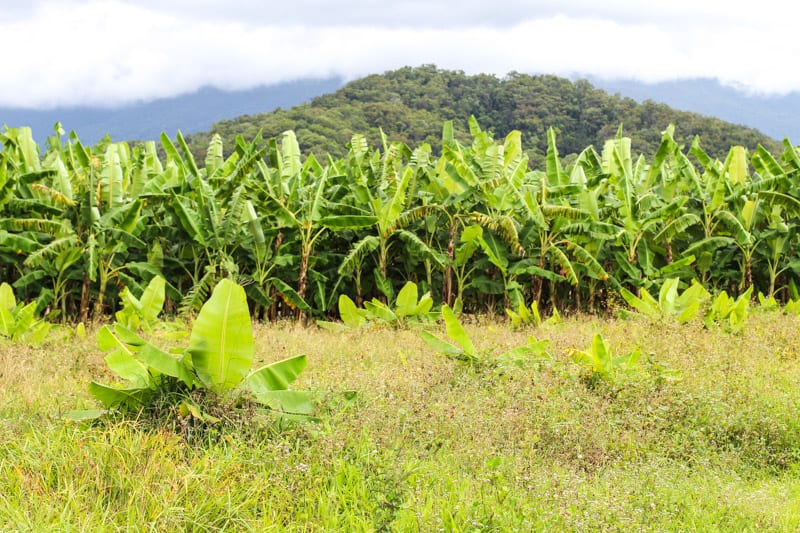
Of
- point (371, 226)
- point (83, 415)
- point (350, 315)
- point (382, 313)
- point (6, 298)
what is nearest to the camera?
point (83, 415)

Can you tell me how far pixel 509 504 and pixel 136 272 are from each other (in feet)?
24.2

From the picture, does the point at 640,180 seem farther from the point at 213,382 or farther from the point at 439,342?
the point at 213,382

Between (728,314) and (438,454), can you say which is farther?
(728,314)

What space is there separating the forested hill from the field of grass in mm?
18244

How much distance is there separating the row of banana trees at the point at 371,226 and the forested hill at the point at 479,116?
12838 mm

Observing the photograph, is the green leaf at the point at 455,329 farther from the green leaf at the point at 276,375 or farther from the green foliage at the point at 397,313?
the green foliage at the point at 397,313

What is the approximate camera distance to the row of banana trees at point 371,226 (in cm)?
921

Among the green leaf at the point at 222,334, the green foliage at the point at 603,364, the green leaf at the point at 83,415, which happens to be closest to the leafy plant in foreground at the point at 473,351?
the green foliage at the point at 603,364

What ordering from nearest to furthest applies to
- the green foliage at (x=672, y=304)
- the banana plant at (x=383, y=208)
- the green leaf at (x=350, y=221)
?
the green foliage at (x=672, y=304) < the green leaf at (x=350, y=221) < the banana plant at (x=383, y=208)

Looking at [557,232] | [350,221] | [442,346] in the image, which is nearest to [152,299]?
[350,221]

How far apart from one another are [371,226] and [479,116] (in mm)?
38377

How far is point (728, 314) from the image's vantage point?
8.31 meters

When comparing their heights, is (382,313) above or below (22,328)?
below

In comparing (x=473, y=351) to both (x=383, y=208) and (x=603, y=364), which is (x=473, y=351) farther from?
(x=383, y=208)
